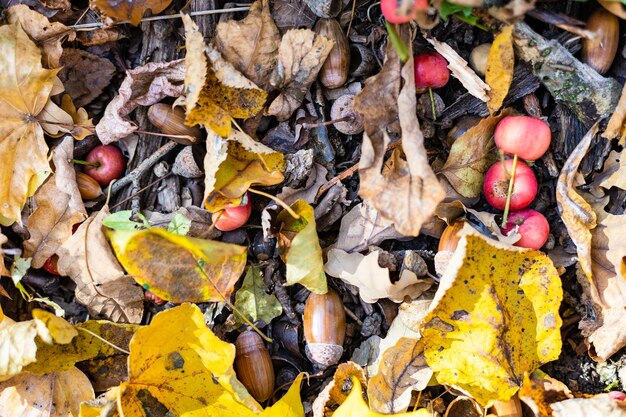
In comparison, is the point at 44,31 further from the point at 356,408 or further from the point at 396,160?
the point at 356,408

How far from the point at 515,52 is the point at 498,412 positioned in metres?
1.12

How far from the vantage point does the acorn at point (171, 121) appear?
6.49ft

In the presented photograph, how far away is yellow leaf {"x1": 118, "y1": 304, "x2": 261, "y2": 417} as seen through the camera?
1.87 m

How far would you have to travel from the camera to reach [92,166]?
2.07m

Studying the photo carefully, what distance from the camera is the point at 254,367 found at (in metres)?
2.00

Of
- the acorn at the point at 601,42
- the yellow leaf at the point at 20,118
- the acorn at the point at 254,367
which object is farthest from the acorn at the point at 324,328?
the acorn at the point at 601,42

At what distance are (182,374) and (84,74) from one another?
1.03 m

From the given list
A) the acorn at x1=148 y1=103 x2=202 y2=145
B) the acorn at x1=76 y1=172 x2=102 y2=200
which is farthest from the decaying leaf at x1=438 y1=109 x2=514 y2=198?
the acorn at x1=76 y1=172 x2=102 y2=200

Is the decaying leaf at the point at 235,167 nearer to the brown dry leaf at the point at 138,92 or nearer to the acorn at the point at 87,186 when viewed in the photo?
the brown dry leaf at the point at 138,92

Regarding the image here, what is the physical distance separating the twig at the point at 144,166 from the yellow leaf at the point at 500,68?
3.38 feet

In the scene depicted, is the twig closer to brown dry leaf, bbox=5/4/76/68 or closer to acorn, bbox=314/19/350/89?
brown dry leaf, bbox=5/4/76/68

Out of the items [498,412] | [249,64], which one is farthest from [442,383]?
[249,64]

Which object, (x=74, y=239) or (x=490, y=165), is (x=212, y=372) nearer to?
(x=74, y=239)

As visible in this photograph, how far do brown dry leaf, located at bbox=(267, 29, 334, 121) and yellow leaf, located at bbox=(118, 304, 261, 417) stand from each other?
2.29ft
